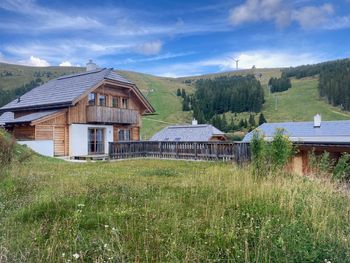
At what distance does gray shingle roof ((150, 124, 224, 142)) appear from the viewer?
133 feet

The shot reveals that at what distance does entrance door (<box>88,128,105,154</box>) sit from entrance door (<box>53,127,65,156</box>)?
104 inches

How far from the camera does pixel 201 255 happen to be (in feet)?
13.5

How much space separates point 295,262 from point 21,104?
→ 97.9 feet

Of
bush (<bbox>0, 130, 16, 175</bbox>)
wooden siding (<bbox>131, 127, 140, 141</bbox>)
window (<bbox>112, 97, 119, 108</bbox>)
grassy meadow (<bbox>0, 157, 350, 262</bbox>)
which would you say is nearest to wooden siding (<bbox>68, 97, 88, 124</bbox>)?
window (<bbox>112, 97, 119, 108</bbox>)

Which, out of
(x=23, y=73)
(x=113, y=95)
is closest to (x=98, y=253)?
(x=113, y=95)

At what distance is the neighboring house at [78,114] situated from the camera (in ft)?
82.8

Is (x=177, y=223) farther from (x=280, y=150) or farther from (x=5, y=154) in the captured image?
(x=5, y=154)

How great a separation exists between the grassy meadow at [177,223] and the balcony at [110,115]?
62.3 ft

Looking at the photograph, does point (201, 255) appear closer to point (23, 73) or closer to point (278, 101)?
point (278, 101)

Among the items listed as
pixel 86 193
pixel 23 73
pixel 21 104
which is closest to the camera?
pixel 86 193

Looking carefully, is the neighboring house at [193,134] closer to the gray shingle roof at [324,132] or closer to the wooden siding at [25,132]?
the gray shingle roof at [324,132]

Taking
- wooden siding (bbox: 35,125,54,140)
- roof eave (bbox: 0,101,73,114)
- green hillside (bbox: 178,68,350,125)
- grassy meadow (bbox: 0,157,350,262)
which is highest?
green hillside (bbox: 178,68,350,125)

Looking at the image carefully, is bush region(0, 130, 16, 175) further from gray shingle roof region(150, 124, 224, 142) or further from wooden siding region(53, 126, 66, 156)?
gray shingle roof region(150, 124, 224, 142)

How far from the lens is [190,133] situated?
4256 centimetres
